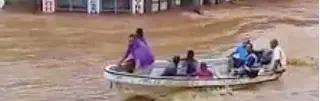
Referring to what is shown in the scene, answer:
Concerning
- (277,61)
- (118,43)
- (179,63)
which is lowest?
(118,43)

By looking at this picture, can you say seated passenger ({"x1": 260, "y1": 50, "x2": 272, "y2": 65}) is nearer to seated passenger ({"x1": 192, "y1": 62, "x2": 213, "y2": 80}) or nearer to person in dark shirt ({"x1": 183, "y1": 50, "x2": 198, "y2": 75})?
seated passenger ({"x1": 192, "y1": 62, "x2": 213, "y2": 80})

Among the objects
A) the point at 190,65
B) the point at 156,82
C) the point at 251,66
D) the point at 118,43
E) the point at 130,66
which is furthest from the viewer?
the point at 118,43

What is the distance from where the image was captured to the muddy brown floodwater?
544 inches

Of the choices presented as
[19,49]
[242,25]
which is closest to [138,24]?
[242,25]

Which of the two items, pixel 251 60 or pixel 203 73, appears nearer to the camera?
pixel 203 73

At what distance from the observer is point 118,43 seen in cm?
1975

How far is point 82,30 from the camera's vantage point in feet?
72.0

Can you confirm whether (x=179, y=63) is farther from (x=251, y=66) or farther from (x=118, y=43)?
(x=118, y=43)

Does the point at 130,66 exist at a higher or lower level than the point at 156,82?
higher

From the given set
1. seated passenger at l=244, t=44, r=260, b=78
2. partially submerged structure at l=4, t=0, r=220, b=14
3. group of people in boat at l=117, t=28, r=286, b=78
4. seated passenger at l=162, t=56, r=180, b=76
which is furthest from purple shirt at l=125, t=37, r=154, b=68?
partially submerged structure at l=4, t=0, r=220, b=14

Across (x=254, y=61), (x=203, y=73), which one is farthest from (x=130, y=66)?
(x=254, y=61)

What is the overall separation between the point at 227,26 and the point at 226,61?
9803mm

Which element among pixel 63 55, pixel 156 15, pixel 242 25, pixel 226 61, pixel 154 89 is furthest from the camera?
pixel 156 15

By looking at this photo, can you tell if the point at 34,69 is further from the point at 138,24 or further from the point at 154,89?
the point at 138,24
